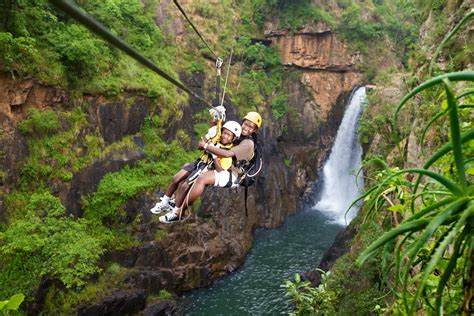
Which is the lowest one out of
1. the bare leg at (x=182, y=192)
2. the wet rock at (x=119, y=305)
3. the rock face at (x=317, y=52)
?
the wet rock at (x=119, y=305)

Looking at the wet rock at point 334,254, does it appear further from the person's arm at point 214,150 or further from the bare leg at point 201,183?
the person's arm at point 214,150

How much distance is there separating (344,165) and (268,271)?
1071 cm

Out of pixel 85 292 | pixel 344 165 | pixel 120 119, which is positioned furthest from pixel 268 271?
pixel 344 165

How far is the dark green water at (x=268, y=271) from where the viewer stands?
11.9 m

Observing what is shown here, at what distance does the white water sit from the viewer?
21.8 meters

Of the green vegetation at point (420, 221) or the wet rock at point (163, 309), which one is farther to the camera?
the wet rock at point (163, 309)

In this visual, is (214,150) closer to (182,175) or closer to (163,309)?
(182,175)

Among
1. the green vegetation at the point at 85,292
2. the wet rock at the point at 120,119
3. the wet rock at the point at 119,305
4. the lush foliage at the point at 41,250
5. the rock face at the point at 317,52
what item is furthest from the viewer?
the rock face at the point at 317,52

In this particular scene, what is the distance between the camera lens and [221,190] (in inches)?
603

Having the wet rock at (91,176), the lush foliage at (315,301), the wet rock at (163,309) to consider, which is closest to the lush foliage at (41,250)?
the wet rock at (91,176)

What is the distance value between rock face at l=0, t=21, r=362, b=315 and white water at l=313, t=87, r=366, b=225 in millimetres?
735

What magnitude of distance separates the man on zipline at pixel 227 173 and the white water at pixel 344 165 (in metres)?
17.3

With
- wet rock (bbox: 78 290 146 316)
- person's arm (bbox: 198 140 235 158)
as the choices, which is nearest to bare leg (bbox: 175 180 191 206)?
person's arm (bbox: 198 140 235 158)

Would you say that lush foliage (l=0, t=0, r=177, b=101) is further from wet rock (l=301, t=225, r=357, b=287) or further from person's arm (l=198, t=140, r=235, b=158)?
wet rock (l=301, t=225, r=357, b=287)
